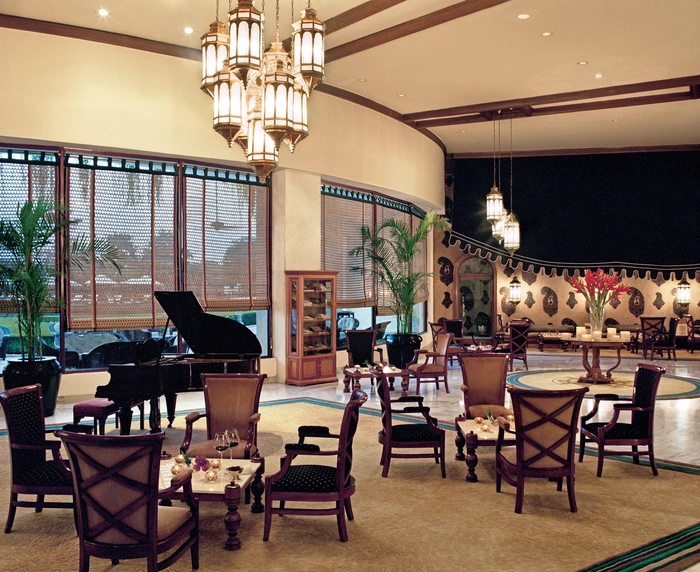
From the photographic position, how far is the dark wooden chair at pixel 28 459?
4793mm

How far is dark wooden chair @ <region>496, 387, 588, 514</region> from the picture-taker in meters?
5.25

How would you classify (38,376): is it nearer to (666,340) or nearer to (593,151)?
(666,340)

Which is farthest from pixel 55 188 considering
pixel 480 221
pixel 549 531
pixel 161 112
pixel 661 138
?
pixel 661 138

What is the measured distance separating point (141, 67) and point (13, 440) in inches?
255

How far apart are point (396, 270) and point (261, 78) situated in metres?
8.80

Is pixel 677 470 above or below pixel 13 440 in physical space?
below

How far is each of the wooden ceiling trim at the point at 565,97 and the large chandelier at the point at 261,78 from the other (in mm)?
7251

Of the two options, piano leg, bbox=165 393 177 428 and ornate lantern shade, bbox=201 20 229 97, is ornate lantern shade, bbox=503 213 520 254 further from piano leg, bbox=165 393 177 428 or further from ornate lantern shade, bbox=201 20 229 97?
ornate lantern shade, bbox=201 20 229 97

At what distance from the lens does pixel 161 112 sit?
10.1 metres

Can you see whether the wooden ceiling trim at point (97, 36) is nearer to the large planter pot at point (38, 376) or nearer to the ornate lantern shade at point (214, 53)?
the ornate lantern shade at point (214, 53)

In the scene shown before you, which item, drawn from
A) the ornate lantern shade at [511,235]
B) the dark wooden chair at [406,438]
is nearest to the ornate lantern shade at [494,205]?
the ornate lantern shade at [511,235]

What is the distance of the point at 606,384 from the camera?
11906 millimetres

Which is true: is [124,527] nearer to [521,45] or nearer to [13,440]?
[13,440]

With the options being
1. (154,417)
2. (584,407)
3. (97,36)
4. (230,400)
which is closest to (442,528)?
(230,400)
